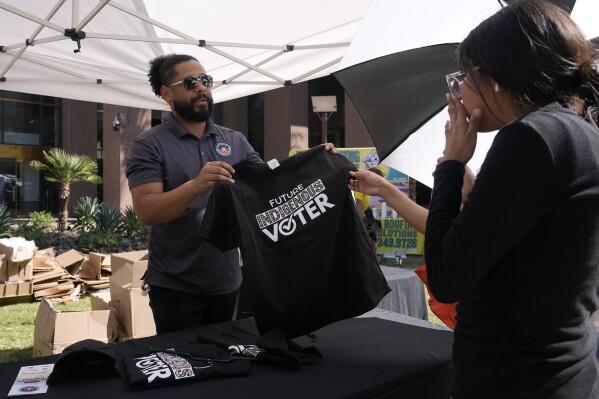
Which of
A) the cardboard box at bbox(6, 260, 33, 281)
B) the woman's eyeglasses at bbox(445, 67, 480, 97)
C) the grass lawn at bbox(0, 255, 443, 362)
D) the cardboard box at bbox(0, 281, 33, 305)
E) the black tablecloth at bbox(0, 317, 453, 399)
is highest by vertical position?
the woman's eyeglasses at bbox(445, 67, 480, 97)

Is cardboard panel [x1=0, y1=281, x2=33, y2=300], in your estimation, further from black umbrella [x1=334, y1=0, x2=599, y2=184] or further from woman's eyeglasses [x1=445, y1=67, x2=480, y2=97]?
woman's eyeglasses [x1=445, y1=67, x2=480, y2=97]

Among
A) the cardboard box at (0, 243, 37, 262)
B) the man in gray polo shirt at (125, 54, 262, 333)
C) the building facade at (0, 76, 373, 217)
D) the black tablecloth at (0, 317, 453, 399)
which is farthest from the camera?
the building facade at (0, 76, 373, 217)

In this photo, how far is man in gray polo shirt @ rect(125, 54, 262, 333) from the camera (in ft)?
7.42

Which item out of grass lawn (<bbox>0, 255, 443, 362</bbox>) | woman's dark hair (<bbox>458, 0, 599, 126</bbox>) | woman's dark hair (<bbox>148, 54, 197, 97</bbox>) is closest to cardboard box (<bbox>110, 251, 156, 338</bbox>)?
grass lawn (<bbox>0, 255, 443, 362</bbox>)

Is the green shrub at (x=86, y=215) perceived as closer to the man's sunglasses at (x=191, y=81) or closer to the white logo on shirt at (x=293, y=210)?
the man's sunglasses at (x=191, y=81)

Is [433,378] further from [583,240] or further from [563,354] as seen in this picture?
[583,240]

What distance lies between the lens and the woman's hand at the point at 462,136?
1112 millimetres

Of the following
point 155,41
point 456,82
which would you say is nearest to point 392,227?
point 155,41

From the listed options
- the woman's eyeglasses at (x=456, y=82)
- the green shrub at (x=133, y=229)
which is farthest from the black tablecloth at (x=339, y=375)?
the green shrub at (x=133, y=229)

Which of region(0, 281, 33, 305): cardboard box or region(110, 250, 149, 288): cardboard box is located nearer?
region(110, 250, 149, 288): cardboard box

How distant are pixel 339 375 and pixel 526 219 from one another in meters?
0.89

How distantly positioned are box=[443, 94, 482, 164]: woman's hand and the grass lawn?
14.9 ft

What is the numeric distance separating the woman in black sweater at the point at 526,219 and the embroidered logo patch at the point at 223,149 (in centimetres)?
157

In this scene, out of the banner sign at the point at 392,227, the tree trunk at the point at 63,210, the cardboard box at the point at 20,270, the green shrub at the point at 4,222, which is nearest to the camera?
the cardboard box at the point at 20,270
